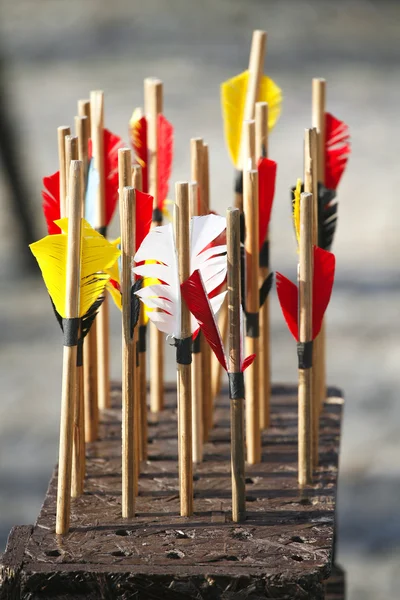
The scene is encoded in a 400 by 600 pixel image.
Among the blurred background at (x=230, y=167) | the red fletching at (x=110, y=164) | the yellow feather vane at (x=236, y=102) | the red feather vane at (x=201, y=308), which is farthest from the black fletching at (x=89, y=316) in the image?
the blurred background at (x=230, y=167)

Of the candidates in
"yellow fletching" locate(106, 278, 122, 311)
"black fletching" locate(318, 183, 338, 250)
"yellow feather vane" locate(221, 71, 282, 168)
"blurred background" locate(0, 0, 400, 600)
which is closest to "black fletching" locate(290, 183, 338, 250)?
"black fletching" locate(318, 183, 338, 250)

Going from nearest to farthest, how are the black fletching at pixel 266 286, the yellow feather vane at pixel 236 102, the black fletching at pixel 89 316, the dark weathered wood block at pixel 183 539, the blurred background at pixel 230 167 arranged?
1. the dark weathered wood block at pixel 183 539
2. the black fletching at pixel 89 316
3. the black fletching at pixel 266 286
4. the yellow feather vane at pixel 236 102
5. the blurred background at pixel 230 167

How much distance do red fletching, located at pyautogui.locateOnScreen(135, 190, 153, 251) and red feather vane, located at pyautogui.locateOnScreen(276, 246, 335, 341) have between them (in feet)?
0.53

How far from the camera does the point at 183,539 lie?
3.92 feet

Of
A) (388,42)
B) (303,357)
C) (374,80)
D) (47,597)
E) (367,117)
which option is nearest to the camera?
(47,597)

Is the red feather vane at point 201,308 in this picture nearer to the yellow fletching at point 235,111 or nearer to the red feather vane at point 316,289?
the red feather vane at point 316,289

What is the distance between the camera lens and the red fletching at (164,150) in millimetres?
1444

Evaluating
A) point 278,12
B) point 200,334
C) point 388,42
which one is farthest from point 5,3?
point 200,334

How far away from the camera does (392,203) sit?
11.8 ft

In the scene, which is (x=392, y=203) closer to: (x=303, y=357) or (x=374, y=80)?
(x=374, y=80)

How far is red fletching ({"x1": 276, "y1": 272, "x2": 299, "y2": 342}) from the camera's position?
125 centimetres

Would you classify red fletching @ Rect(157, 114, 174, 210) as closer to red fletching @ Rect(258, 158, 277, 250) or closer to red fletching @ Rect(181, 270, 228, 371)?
red fletching @ Rect(258, 158, 277, 250)

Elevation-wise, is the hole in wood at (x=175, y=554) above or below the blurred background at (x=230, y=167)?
below

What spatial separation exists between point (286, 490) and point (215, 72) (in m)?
→ 3.66
